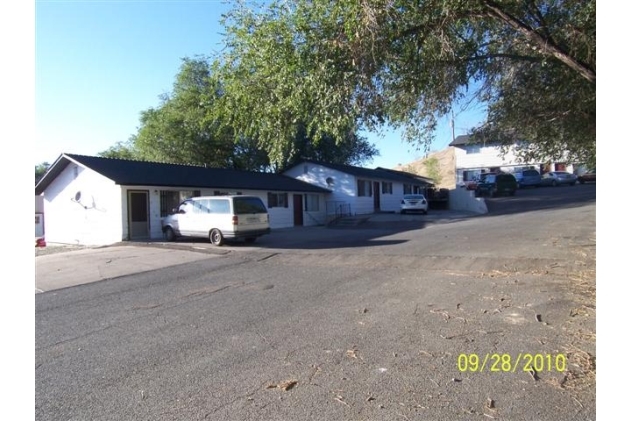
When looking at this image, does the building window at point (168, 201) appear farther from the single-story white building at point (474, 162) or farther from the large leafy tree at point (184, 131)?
the single-story white building at point (474, 162)

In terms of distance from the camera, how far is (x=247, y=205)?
16312 millimetres

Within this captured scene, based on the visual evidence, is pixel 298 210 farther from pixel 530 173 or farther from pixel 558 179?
pixel 558 179

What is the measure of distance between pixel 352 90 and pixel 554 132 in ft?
20.8

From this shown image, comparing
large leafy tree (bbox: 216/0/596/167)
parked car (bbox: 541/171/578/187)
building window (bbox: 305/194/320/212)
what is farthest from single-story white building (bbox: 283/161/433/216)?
large leafy tree (bbox: 216/0/596/167)

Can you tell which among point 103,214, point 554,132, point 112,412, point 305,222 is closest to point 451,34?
point 554,132

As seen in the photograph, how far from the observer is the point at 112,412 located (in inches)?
138

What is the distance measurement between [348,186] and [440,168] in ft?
155

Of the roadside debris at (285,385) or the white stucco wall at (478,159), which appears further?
the white stucco wall at (478,159)

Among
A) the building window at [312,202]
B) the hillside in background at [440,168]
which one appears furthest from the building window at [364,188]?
the hillside in background at [440,168]

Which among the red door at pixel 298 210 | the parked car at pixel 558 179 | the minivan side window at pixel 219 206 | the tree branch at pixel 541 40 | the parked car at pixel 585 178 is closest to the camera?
the tree branch at pixel 541 40

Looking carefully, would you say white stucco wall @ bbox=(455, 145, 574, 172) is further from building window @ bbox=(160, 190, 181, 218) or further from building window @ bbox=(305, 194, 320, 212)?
building window @ bbox=(160, 190, 181, 218)

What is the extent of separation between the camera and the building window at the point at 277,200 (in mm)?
26406

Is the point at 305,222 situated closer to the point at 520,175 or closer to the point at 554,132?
the point at 554,132
